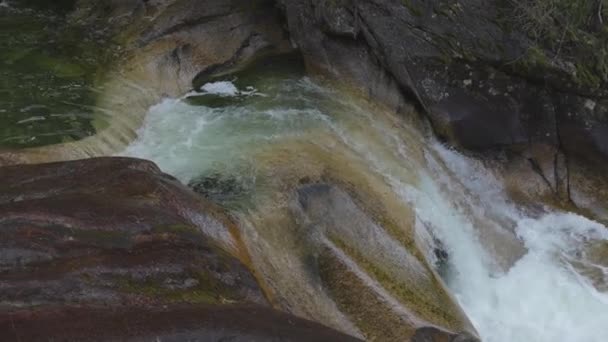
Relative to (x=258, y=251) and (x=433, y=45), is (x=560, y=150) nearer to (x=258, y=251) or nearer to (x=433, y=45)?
(x=433, y=45)

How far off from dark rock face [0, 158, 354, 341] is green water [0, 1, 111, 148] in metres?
2.23

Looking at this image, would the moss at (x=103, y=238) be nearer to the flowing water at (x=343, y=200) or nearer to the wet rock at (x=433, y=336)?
the flowing water at (x=343, y=200)

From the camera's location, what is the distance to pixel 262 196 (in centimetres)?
622

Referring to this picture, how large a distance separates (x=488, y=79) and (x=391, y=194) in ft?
9.14

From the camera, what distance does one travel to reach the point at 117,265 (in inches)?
156

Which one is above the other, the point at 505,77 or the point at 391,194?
the point at 505,77

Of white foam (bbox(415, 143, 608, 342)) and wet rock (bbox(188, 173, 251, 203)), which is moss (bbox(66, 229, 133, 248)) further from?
white foam (bbox(415, 143, 608, 342))

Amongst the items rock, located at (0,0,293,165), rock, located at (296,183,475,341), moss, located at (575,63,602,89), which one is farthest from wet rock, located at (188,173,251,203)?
moss, located at (575,63,602,89)

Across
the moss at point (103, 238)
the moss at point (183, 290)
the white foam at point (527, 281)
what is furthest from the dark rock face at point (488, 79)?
the moss at point (103, 238)

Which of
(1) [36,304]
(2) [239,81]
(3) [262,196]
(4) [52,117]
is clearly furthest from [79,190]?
(2) [239,81]

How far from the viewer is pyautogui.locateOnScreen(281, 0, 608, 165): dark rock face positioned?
28.8ft

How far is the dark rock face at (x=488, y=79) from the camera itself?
877cm

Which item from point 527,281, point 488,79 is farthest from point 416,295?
point 488,79

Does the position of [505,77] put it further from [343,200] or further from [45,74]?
[45,74]
